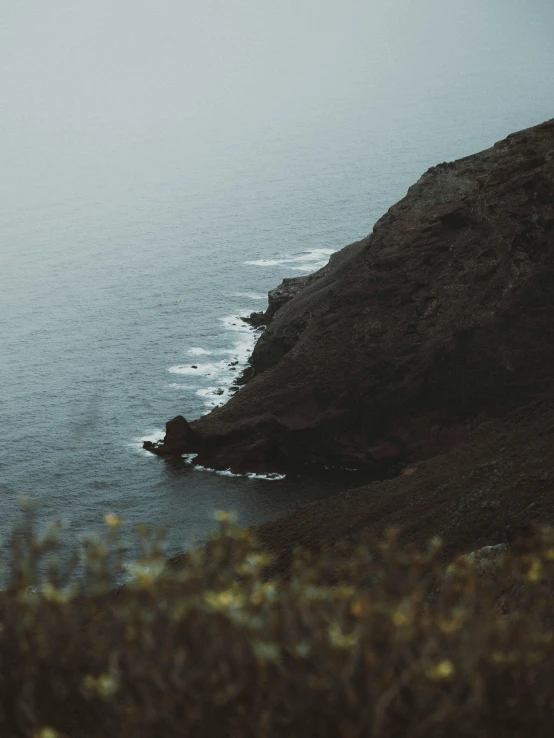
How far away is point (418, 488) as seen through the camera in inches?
1866

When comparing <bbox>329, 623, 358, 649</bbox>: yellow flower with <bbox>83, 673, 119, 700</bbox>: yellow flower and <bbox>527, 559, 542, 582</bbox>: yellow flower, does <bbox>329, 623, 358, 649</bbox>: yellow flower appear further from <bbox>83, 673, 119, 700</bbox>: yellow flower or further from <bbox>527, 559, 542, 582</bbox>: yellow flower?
<bbox>527, 559, 542, 582</bbox>: yellow flower

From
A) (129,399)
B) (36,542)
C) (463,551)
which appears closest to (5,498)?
(129,399)

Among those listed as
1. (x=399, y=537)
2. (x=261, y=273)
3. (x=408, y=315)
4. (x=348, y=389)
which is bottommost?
(x=399, y=537)

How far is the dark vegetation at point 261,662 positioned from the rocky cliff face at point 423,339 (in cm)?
4671

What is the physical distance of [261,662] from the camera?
1202cm

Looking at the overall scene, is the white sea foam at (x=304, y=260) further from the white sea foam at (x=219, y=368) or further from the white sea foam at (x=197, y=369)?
the white sea foam at (x=197, y=369)

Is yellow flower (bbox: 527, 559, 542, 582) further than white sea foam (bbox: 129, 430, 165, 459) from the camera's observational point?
No

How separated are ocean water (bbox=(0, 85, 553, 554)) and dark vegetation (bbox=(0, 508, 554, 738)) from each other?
27.0 meters

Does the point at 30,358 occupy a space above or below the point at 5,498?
above

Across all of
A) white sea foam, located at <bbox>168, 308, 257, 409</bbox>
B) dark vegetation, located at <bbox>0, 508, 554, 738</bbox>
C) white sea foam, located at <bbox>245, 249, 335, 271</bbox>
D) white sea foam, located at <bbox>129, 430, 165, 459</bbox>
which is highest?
white sea foam, located at <bbox>245, 249, 335, 271</bbox>

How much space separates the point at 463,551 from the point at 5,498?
114 feet

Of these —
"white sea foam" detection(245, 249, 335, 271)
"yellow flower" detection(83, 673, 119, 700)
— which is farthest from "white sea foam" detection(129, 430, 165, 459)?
"yellow flower" detection(83, 673, 119, 700)

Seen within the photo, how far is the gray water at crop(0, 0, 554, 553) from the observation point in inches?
2441

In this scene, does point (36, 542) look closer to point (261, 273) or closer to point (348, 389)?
point (348, 389)
